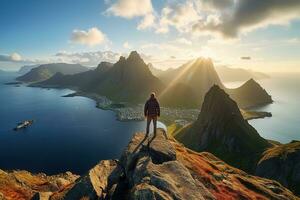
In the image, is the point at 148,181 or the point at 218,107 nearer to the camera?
the point at 148,181

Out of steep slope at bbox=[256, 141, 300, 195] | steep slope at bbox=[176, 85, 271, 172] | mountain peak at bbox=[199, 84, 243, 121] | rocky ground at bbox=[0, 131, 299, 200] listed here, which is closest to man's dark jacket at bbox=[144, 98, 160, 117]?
rocky ground at bbox=[0, 131, 299, 200]

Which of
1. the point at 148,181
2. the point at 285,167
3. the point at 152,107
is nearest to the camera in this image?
the point at 148,181

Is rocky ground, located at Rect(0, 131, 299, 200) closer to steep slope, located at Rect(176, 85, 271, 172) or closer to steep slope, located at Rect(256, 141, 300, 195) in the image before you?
steep slope, located at Rect(256, 141, 300, 195)

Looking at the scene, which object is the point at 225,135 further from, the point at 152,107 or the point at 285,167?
the point at 152,107

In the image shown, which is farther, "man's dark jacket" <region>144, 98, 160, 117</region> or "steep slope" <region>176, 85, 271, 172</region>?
"steep slope" <region>176, 85, 271, 172</region>

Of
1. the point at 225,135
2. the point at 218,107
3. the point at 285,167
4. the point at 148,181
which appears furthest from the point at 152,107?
the point at 218,107

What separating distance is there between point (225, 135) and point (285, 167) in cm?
5647

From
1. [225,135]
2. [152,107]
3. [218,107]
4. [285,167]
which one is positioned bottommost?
[225,135]

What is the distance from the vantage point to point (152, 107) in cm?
3353

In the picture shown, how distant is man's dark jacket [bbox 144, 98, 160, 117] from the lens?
33.2 meters

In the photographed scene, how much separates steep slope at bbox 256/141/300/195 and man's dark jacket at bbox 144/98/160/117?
71659 mm

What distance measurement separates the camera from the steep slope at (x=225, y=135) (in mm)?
128250

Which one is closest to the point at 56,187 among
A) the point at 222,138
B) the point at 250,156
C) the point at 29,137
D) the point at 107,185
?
the point at 107,185

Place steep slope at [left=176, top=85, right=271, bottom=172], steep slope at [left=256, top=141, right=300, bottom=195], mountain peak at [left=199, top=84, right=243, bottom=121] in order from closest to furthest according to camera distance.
→ steep slope at [left=256, top=141, right=300, bottom=195] → steep slope at [left=176, top=85, right=271, bottom=172] → mountain peak at [left=199, top=84, right=243, bottom=121]
